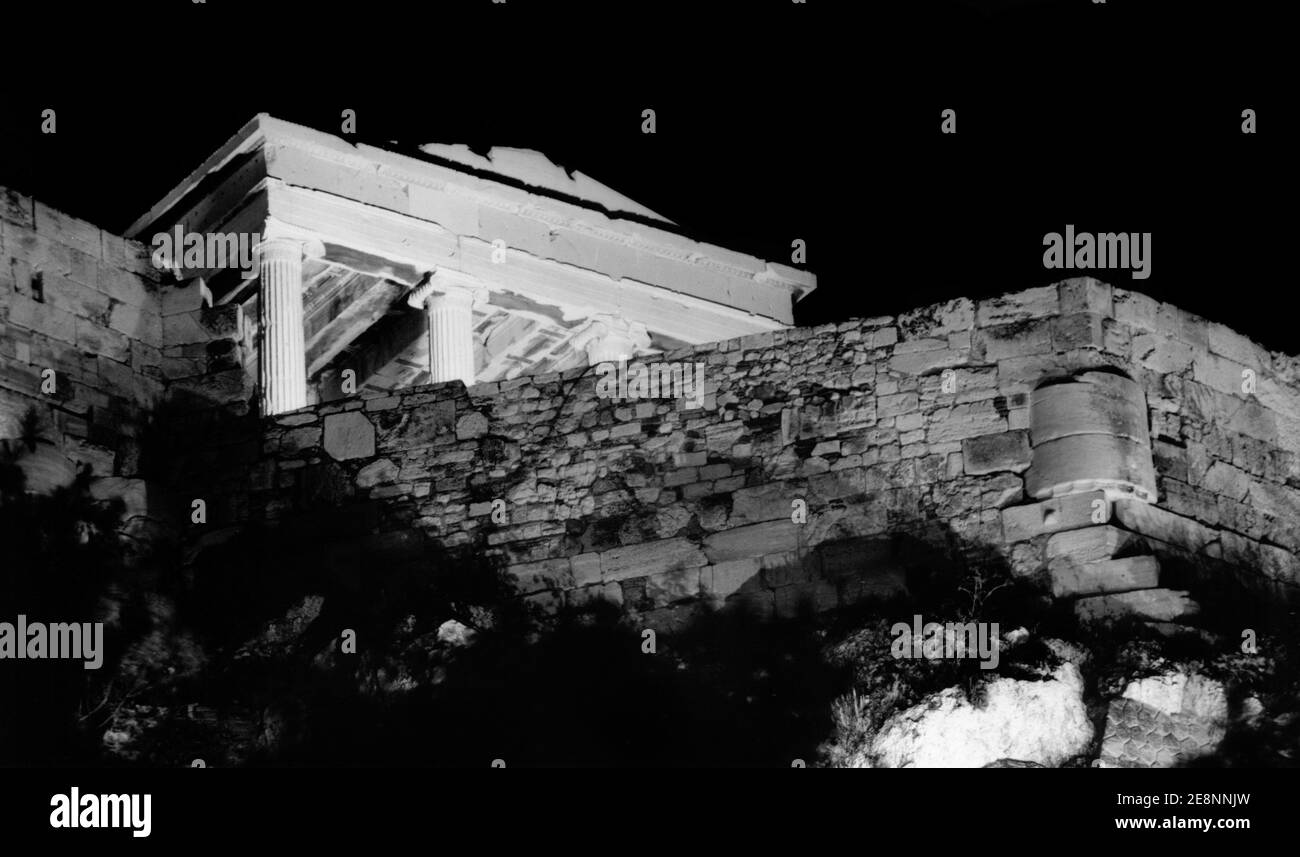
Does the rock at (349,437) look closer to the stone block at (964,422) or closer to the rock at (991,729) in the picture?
the stone block at (964,422)

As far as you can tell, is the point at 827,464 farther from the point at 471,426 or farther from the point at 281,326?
the point at 281,326

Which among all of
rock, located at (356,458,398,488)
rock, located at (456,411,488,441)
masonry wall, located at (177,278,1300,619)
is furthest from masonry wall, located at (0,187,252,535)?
rock, located at (456,411,488,441)

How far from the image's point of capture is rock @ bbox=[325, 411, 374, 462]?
2689cm

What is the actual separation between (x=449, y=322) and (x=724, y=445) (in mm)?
7010

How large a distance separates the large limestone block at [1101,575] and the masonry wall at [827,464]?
237 millimetres

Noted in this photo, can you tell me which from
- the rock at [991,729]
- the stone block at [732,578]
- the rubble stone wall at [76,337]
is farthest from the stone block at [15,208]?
the rock at [991,729]

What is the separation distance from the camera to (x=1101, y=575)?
24.4 m

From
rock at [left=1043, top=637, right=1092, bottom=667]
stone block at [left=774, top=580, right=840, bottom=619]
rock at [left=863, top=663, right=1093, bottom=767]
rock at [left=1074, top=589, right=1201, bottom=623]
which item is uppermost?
stone block at [left=774, top=580, right=840, bottom=619]

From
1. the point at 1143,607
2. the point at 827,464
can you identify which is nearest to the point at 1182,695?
the point at 1143,607

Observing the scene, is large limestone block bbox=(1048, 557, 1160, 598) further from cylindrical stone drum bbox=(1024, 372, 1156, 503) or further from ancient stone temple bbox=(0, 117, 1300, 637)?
cylindrical stone drum bbox=(1024, 372, 1156, 503)

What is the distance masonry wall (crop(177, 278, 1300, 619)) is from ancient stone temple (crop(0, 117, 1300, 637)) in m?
0.02

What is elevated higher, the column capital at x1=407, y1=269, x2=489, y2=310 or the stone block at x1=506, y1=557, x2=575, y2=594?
the column capital at x1=407, y1=269, x2=489, y2=310

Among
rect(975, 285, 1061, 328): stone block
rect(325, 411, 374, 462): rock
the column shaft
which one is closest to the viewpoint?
rect(975, 285, 1061, 328): stone block

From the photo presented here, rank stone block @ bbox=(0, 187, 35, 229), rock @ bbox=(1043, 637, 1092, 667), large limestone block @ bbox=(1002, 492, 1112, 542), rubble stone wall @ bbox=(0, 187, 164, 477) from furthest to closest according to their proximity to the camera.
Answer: stone block @ bbox=(0, 187, 35, 229) < rubble stone wall @ bbox=(0, 187, 164, 477) < large limestone block @ bbox=(1002, 492, 1112, 542) < rock @ bbox=(1043, 637, 1092, 667)
